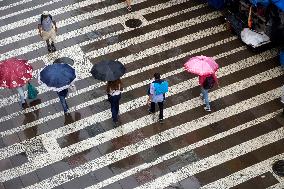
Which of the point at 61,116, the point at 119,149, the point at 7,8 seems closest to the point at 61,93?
the point at 61,116

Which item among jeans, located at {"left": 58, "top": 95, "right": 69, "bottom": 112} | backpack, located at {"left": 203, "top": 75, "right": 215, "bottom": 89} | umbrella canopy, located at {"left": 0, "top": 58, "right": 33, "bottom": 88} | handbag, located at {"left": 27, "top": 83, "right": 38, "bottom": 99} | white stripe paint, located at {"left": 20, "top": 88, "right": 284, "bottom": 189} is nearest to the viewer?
white stripe paint, located at {"left": 20, "top": 88, "right": 284, "bottom": 189}

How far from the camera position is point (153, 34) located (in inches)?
721

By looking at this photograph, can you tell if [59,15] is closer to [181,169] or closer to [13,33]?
[13,33]

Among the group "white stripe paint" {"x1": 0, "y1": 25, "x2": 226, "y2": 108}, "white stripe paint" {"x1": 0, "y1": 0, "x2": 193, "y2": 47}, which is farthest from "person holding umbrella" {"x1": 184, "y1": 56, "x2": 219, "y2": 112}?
"white stripe paint" {"x1": 0, "y1": 0, "x2": 193, "y2": 47}

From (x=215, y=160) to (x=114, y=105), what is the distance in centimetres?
328

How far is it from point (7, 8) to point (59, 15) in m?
2.31

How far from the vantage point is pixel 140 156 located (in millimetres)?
14000

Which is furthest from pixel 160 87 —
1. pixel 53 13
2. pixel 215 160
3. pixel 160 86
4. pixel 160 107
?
pixel 53 13

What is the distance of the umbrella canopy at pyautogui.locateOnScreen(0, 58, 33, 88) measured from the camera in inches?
554

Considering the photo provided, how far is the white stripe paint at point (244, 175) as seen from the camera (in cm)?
1317

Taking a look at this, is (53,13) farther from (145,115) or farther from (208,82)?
(208,82)

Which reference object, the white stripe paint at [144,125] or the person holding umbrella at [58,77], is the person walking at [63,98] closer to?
the person holding umbrella at [58,77]

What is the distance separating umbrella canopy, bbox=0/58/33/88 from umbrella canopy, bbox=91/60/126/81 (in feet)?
6.78

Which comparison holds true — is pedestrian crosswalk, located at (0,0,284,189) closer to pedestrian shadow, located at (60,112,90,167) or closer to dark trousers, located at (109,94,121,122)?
pedestrian shadow, located at (60,112,90,167)
